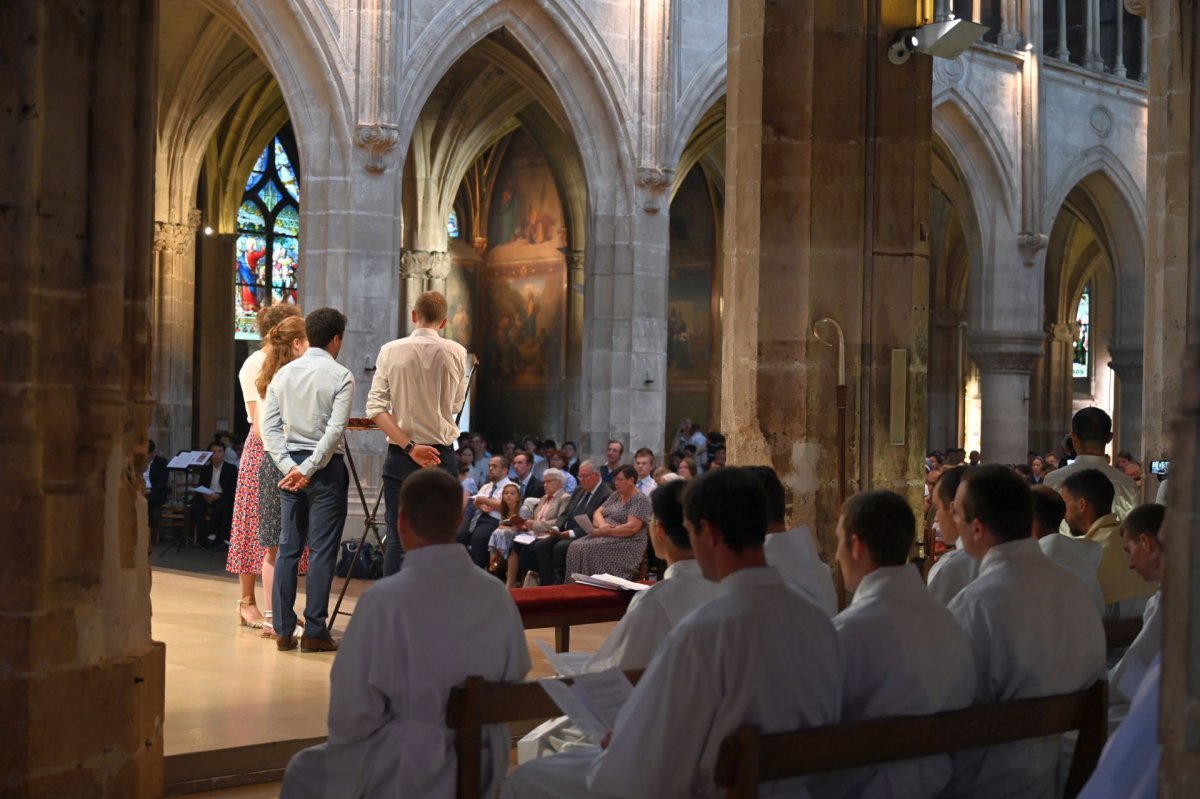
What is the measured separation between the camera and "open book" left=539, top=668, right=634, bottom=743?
11.2 ft

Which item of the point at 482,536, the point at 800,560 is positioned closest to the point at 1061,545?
the point at 800,560

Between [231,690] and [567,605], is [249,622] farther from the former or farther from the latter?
[567,605]

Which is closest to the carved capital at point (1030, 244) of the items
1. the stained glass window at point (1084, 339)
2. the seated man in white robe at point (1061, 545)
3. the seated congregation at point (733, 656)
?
the stained glass window at point (1084, 339)

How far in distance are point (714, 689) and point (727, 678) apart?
0.04m

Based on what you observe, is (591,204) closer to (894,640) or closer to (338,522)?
(338,522)

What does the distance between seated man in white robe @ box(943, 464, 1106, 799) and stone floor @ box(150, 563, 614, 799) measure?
2377mm

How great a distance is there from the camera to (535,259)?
25.4 m

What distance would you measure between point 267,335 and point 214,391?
16655mm

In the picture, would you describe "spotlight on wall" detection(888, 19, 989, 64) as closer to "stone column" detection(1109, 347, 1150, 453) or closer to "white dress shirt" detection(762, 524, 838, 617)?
"white dress shirt" detection(762, 524, 838, 617)

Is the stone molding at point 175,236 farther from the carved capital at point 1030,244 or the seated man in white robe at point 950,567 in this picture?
the seated man in white robe at point 950,567

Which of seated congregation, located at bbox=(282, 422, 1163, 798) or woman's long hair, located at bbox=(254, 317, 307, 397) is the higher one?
woman's long hair, located at bbox=(254, 317, 307, 397)

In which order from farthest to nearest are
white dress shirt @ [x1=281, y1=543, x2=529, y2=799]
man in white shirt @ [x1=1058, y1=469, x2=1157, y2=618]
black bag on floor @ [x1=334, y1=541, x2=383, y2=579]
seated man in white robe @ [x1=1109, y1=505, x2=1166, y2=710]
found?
1. black bag on floor @ [x1=334, y1=541, x2=383, y2=579]
2. man in white shirt @ [x1=1058, y1=469, x2=1157, y2=618]
3. seated man in white robe @ [x1=1109, y1=505, x2=1166, y2=710]
4. white dress shirt @ [x1=281, y1=543, x2=529, y2=799]

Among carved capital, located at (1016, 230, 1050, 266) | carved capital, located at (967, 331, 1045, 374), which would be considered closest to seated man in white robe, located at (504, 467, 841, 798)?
carved capital, located at (967, 331, 1045, 374)

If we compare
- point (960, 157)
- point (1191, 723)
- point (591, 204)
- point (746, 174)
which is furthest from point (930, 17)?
point (960, 157)
